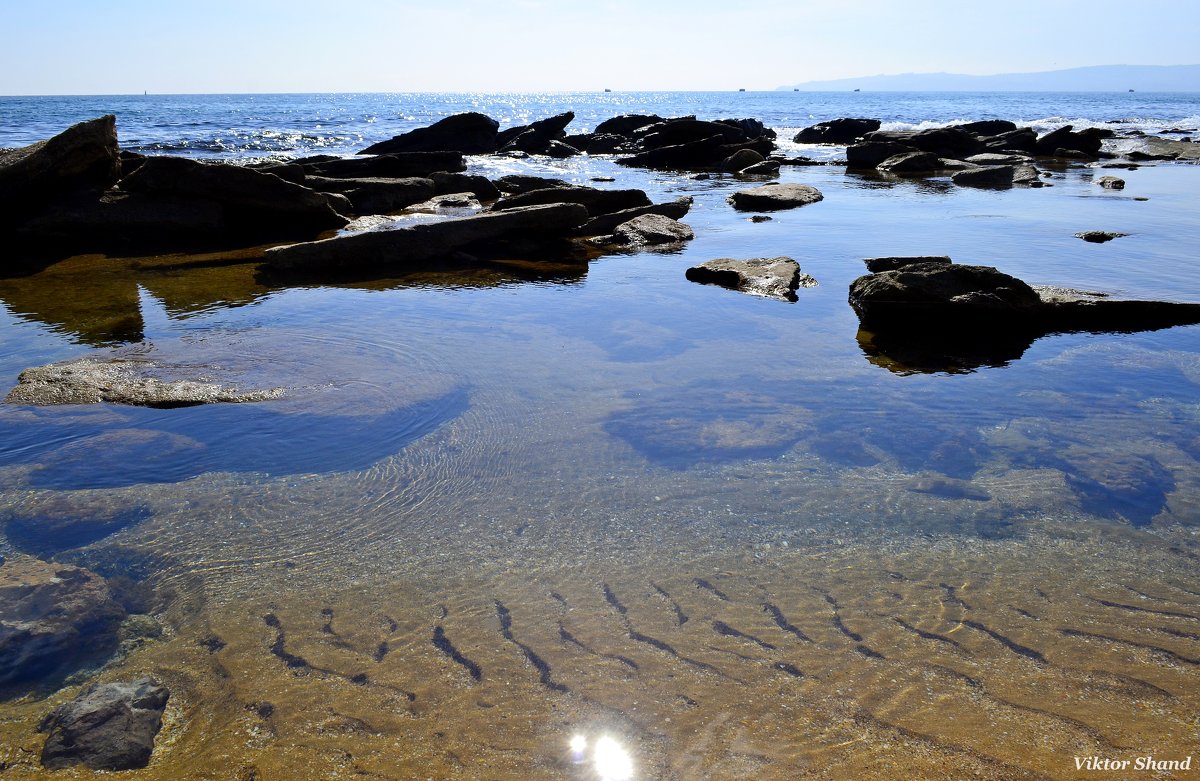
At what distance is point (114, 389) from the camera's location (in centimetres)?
557

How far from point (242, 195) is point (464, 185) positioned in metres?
5.74

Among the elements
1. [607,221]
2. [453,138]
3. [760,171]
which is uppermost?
[453,138]

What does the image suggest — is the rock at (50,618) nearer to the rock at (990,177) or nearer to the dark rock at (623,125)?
the rock at (990,177)

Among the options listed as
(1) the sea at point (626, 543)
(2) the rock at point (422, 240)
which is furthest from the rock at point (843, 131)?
(1) the sea at point (626, 543)

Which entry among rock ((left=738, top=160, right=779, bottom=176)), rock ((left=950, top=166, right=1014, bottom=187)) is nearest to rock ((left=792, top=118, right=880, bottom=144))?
rock ((left=738, top=160, right=779, bottom=176))

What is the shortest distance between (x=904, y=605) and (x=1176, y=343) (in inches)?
211

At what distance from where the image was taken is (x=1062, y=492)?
4.33m

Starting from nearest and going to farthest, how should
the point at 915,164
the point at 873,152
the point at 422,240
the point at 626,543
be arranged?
1. the point at 626,543
2. the point at 422,240
3. the point at 915,164
4. the point at 873,152

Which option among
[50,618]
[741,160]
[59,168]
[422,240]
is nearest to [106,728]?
[50,618]

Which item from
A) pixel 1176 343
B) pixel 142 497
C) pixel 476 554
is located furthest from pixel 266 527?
pixel 1176 343

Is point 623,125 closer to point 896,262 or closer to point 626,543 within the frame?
point 896,262

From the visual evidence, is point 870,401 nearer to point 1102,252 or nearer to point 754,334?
point 754,334

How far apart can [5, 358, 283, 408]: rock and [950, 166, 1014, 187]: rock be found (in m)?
19.0

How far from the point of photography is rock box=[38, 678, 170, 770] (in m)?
2.56
